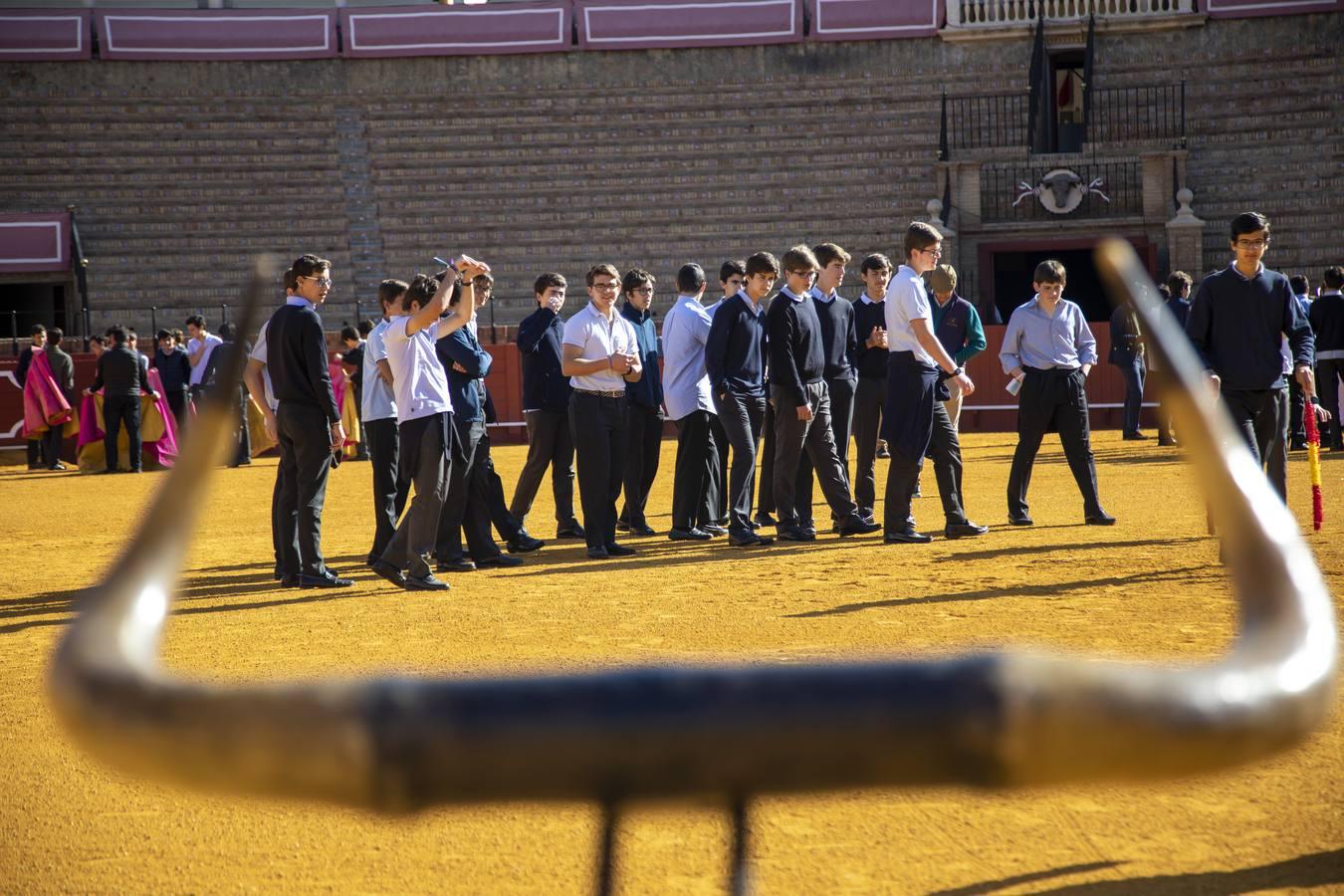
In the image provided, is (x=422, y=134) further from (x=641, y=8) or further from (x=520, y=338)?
(x=520, y=338)

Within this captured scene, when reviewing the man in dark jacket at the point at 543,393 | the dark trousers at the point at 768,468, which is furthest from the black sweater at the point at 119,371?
the dark trousers at the point at 768,468

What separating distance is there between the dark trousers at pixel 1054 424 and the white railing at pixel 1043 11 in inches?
778

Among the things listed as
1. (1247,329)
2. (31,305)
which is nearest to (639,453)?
(1247,329)

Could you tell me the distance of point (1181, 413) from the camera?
109cm

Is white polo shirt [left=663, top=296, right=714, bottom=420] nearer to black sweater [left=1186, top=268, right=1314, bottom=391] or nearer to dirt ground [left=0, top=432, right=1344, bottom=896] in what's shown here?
dirt ground [left=0, top=432, right=1344, bottom=896]

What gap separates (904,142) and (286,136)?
1201 cm

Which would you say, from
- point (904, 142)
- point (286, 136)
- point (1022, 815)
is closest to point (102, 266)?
point (286, 136)

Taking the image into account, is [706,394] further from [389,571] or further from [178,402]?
[178,402]

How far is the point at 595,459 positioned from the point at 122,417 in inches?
459

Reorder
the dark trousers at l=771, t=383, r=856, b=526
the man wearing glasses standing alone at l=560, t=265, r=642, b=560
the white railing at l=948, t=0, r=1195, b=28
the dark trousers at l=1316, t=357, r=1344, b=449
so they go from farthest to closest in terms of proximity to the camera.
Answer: the white railing at l=948, t=0, r=1195, b=28, the dark trousers at l=1316, t=357, r=1344, b=449, the dark trousers at l=771, t=383, r=856, b=526, the man wearing glasses standing alone at l=560, t=265, r=642, b=560

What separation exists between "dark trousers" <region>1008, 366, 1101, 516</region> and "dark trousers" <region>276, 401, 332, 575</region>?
4.72m

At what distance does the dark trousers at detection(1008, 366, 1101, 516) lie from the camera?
10.1m

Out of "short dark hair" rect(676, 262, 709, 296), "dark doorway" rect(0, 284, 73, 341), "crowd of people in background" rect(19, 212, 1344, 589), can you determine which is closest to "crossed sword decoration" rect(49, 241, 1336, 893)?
"crowd of people in background" rect(19, 212, 1344, 589)

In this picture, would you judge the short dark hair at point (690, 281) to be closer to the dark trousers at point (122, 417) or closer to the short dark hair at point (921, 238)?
the short dark hair at point (921, 238)
